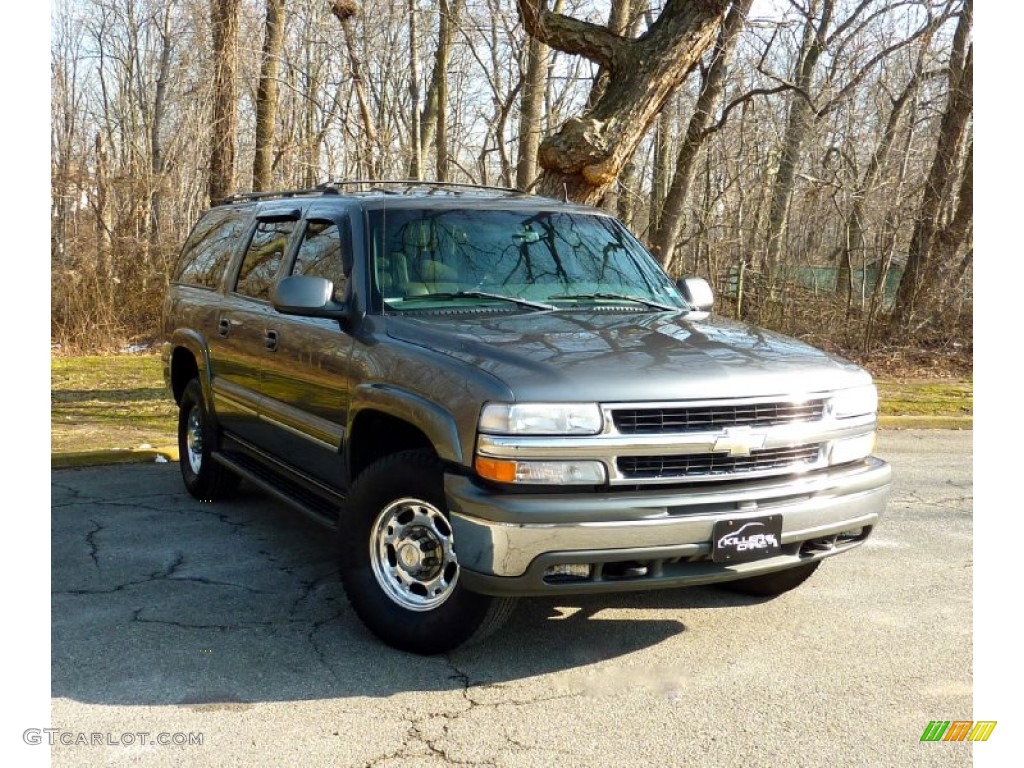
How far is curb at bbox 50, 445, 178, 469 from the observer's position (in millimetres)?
8078

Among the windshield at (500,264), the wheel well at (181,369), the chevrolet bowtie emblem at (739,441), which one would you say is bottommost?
the wheel well at (181,369)

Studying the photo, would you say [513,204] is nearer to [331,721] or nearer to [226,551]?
[226,551]

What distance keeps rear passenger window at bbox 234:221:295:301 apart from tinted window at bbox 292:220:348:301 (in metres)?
0.25

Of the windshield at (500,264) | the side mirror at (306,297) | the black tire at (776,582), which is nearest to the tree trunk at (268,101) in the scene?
the windshield at (500,264)

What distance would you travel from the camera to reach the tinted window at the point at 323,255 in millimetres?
5121

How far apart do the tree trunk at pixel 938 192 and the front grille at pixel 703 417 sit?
13.1 m

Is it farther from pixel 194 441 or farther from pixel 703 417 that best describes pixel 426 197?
pixel 194 441

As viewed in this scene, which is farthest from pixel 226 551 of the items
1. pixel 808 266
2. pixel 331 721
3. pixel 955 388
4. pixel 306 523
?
pixel 808 266

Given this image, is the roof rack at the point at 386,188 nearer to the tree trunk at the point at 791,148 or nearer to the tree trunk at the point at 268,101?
the tree trunk at the point at 268,101

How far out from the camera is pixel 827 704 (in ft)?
12.8

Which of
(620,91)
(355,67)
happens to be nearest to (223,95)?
(355,67)

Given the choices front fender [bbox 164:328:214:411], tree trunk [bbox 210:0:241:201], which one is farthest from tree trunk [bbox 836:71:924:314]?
front fender [bbox 164:328:214:411]

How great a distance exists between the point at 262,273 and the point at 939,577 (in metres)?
4.22

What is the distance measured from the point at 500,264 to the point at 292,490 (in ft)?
5.63
